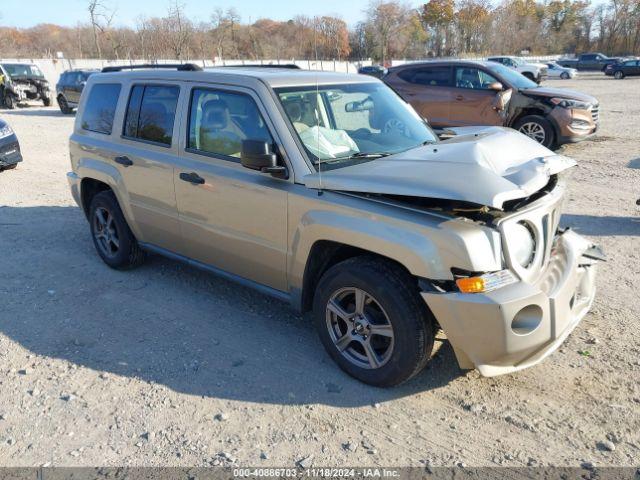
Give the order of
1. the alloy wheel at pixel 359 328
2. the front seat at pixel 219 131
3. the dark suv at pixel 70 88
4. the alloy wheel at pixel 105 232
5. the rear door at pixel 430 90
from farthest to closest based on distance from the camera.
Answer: the dark suv at pixel 70 88, the rear door at pixel 430 90, the alloy wheel at pixel 105 232, the front seat at pixel 219 131, the alloy wheel at pixel 359 328

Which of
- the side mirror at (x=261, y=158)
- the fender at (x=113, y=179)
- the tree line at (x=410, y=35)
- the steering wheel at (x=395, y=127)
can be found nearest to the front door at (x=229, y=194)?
the side mirror at (x=261, y=158)

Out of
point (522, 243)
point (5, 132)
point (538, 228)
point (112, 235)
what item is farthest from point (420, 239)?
point (5, 132)

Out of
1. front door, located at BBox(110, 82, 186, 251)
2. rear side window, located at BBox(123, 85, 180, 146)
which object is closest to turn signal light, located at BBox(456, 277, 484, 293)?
front door, located at BBox(110, 82, 186, 251)

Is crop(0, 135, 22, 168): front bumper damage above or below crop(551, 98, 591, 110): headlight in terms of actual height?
below

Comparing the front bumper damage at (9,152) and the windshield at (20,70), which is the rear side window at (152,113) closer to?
the front bumper damage at (9,152)

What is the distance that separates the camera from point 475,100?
36.4 feet

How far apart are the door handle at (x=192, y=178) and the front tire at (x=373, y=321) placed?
1.34m

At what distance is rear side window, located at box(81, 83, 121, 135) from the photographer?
201 inches

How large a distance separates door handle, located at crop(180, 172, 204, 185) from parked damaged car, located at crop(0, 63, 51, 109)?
23.7 metres

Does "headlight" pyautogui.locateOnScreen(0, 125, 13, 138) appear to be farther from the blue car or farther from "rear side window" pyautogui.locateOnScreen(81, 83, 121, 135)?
"rear side window" pyautogui.locateOnScreen(81, 83, 121, 135)

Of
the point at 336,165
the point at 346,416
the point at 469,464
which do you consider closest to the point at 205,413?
the point at 346,416

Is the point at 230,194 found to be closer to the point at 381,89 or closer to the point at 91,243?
the point at 381,89

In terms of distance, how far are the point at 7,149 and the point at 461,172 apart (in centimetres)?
978

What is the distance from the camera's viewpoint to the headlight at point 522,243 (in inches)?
118
